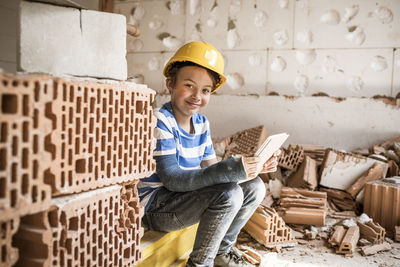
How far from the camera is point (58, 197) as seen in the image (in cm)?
135

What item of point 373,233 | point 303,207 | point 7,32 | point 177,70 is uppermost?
point 7,32

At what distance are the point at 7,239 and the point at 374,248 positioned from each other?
2916 millimetres

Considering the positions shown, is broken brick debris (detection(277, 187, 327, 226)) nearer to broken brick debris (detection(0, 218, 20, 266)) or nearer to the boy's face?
the boy's face

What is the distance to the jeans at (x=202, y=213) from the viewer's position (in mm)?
2004

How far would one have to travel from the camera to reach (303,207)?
351 cm

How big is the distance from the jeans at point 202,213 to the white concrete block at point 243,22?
11.2ft

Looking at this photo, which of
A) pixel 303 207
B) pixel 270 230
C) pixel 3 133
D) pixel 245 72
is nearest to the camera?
pixel 3 133

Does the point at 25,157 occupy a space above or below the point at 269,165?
above

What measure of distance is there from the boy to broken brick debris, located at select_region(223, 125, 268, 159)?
5.90ft

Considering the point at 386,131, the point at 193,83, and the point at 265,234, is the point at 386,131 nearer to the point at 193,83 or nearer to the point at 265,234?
the point at 265,234

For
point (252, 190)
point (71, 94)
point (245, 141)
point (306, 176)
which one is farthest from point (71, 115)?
point (245, 141)

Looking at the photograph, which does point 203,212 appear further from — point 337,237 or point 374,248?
point 374,248

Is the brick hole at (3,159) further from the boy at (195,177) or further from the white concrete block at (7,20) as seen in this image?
the white concrete block at (7,20)

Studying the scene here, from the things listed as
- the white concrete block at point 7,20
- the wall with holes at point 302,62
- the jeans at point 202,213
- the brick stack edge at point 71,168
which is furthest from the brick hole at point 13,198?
the white concrete block at point 7,20
